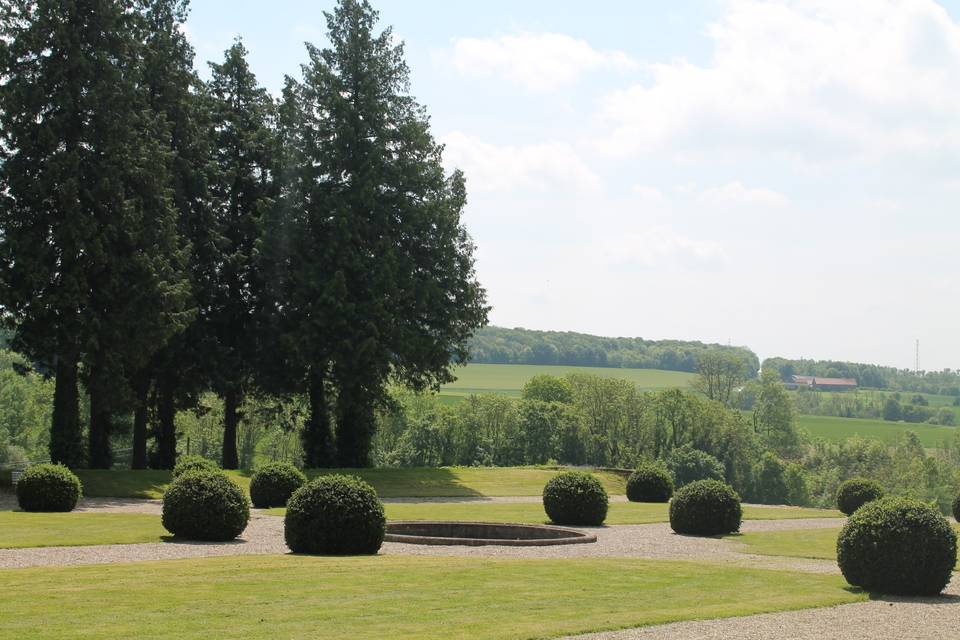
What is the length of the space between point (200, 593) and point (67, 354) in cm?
2230

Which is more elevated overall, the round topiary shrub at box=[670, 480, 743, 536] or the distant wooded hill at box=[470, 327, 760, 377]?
the distant wooded hill at box=[470, 327, 760, 377]

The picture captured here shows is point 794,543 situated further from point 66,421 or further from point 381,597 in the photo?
point 66,421

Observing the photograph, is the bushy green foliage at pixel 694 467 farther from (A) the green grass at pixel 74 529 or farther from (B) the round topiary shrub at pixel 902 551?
(B) the round topiary shrub at pixel 902 551

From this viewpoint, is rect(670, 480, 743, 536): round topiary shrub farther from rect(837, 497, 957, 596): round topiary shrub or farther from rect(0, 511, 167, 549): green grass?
rect(0, 511, 167, 549): green grass

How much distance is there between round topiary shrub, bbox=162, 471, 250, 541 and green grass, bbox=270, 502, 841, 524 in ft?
23.0

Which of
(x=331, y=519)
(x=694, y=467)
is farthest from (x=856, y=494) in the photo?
(x=694, y=467)

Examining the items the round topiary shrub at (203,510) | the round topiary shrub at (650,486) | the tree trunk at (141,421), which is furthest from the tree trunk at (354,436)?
the round topiary shrub at (203,510)

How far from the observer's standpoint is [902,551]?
16.8 m

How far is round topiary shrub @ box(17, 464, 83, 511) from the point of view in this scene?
2775 centimetres

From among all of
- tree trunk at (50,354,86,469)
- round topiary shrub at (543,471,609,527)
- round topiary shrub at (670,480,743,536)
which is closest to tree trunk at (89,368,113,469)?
tree trunk at (50,354,86,469)

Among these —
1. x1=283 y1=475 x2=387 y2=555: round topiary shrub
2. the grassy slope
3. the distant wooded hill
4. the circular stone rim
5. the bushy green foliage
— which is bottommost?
the bushy green foliage

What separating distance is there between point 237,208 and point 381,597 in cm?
3357

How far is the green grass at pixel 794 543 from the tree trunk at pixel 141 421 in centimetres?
Answer: 2408

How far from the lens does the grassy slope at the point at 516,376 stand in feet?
438
